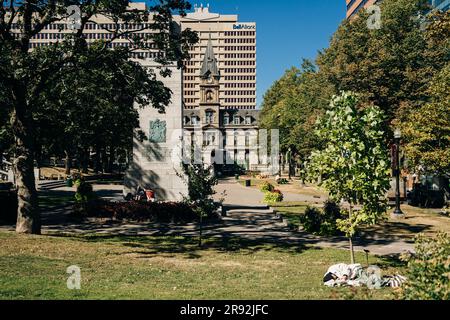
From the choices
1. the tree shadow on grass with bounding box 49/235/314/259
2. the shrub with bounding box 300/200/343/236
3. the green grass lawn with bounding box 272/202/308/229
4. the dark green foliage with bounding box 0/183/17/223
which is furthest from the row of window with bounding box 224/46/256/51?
the tree shadow on grass with bounding box 49/235/314/259

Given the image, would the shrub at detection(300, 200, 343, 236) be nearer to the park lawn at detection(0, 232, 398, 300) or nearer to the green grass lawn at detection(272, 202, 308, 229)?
the green grass lawn at detection(272, 202, 308, 229)

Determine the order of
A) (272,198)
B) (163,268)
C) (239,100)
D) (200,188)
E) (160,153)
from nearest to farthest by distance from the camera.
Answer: (163,268) < (200,188) < (160,153) < (272,198) < (239,100)

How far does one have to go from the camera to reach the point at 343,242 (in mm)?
17750

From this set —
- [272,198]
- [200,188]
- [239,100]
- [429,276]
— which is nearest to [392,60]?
[272,198]

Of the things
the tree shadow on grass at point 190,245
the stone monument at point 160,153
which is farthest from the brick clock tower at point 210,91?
the tree shadow on grass at point 190,245

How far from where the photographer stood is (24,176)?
16297mm

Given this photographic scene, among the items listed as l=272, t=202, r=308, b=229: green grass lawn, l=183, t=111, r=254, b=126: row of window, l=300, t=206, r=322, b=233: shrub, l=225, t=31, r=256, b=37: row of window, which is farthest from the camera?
l=225, t=31, r=256, b=37: row of window

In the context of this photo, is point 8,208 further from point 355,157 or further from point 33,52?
point 355,157

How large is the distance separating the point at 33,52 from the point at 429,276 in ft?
47.7

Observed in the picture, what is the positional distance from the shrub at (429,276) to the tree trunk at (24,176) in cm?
1481

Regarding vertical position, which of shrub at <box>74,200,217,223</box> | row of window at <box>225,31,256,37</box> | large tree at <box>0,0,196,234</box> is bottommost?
shrub at <box>74,200,217,223</box>

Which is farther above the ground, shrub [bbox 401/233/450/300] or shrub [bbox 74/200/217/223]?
shrub [bbox 401/233/450/300]

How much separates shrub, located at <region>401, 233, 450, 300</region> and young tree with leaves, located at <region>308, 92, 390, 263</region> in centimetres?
476

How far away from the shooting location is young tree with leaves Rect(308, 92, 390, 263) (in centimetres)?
1120
